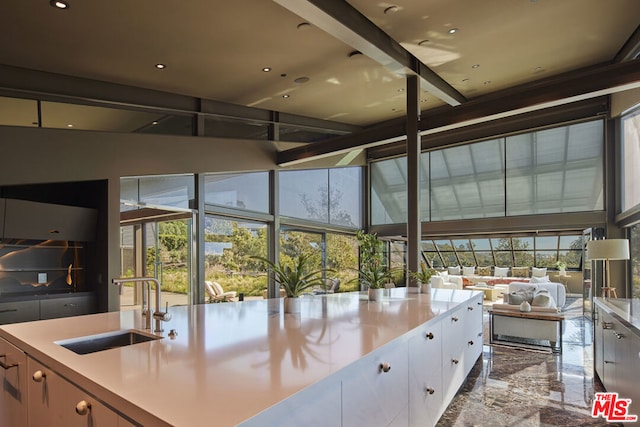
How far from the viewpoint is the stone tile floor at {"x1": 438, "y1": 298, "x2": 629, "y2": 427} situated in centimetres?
312

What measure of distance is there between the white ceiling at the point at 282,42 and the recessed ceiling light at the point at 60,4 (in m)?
0.06

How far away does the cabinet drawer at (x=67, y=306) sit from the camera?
4570 millimetres

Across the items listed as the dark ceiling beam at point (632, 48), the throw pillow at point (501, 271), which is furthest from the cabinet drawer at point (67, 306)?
the throw pillow at point (501, 271)

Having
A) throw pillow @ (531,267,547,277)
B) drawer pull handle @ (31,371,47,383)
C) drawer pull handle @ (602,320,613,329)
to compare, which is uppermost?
drawer pull handle @ (31,371,47,383)

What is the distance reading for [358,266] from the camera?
35.0 ft

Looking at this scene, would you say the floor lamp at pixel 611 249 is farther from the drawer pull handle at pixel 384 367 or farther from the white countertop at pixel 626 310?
the drawer pull handle at pixel 384 367

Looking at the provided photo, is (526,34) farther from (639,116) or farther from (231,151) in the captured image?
(231,151)

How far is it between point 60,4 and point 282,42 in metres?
2.30

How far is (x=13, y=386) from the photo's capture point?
1849 mm

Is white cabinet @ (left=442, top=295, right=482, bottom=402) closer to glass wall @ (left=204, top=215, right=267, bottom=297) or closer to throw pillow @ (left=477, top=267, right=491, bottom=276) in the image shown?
glass wall @ (left=204, top=215, right=267, bottom=297)

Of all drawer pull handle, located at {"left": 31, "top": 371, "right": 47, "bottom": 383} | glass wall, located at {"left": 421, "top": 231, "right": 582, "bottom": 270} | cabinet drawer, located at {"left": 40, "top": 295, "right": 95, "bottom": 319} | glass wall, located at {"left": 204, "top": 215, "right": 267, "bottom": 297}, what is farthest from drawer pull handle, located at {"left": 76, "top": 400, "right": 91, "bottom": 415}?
Answer: glass wall, located at {"left": 421, "top": 231, "right": 582, "bottom": 270}

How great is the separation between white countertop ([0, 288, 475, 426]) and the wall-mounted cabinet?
2.69 m

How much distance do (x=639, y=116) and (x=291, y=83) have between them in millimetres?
5581

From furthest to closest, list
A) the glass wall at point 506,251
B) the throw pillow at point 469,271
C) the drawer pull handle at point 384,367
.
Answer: the throw pillow at point 469,271, the glass wall at point 506,251, the drawer pull handle at point 384,367
